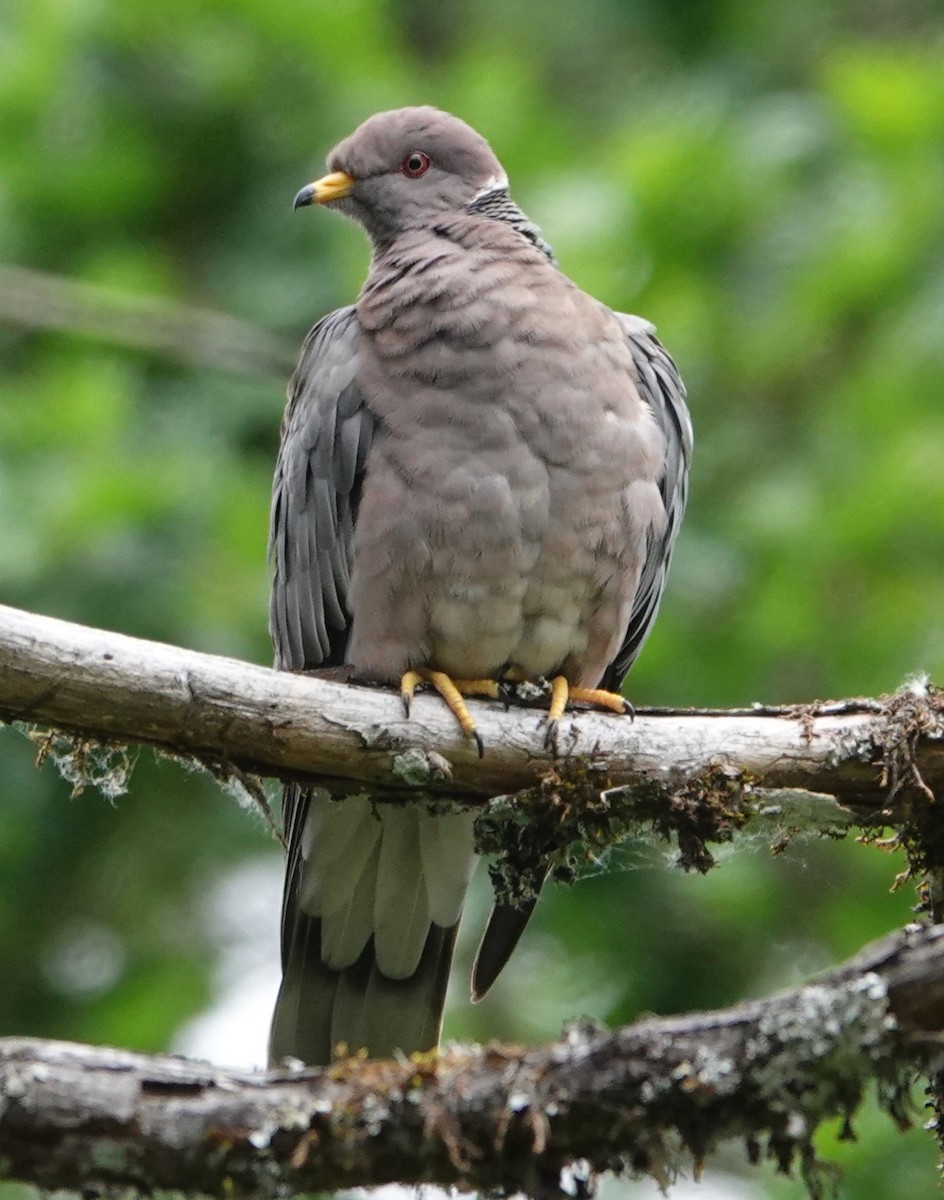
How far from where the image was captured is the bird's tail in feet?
15.5

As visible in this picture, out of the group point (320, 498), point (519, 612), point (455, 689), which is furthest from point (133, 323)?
point (455, 689)

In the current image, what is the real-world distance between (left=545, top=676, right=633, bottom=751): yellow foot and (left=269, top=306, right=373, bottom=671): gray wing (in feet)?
2.41

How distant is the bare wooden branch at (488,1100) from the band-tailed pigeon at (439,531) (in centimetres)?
160

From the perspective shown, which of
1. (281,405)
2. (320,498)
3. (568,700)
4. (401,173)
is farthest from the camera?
(281,405)

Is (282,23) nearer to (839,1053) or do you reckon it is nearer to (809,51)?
(809,51)

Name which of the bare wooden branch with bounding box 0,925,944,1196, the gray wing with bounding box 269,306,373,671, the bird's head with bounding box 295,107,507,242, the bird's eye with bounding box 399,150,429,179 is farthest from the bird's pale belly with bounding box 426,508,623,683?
the bare wooden branch with bounding box 0,925,944,1196

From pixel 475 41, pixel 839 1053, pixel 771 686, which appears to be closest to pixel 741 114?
pixel 475 41

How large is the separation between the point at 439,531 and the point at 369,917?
1.21 metres

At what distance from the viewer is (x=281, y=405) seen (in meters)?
7.05

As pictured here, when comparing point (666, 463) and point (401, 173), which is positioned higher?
point (401, 173)

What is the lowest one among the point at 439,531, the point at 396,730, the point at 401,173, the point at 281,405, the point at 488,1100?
the point at 488,1100

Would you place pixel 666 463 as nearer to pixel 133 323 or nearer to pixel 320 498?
pixel 320 498

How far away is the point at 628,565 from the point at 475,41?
586 cm

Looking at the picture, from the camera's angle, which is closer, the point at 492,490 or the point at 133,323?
the point at 492,490
